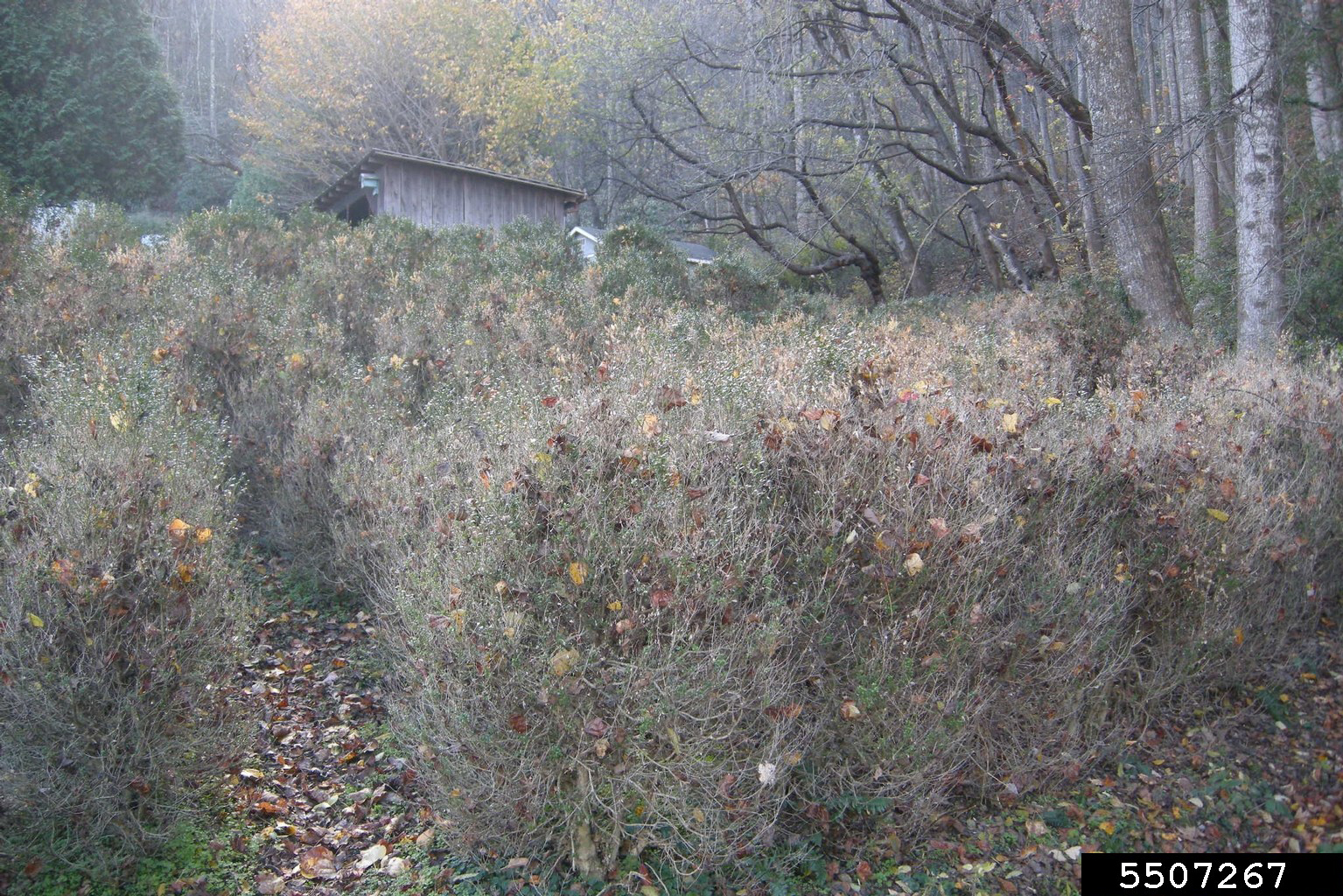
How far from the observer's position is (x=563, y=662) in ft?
10.6

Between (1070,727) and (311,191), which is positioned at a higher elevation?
(311,191)

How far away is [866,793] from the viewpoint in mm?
3822

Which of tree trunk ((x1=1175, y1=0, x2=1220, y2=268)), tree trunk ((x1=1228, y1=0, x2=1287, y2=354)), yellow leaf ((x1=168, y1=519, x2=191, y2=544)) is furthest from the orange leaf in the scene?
tree trunk ((x1=1175, y1=0, x2=1220, y2=268))

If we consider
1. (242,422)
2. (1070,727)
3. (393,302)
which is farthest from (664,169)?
(1070,727)

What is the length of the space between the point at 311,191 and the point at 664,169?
11.2 meters

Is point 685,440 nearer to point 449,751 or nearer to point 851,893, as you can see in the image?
point 449,751

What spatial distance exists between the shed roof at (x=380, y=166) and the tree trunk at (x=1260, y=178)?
13205 mm

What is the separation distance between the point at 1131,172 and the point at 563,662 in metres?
9.13

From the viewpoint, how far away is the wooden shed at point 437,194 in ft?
57.6

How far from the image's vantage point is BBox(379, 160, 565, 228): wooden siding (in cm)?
1761

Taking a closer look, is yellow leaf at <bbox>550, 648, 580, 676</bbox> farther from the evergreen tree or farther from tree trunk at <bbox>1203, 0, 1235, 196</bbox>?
the evergreen tree

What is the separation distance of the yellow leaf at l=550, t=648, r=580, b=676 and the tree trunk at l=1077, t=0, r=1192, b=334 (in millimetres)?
8662

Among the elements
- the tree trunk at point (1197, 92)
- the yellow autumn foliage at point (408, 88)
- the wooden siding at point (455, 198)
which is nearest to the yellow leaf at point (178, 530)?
the tree trunk at point (1197, 92)

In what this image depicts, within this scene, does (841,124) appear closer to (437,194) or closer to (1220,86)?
(1220,86)
